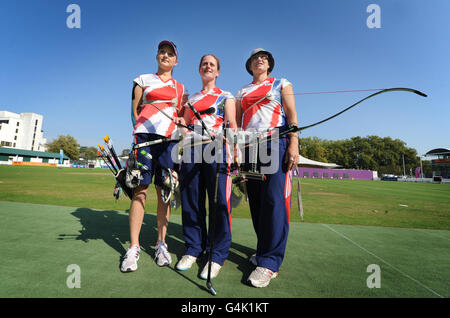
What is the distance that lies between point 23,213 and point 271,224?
4.97 metres

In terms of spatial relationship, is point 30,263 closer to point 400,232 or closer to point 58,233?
point 58,233

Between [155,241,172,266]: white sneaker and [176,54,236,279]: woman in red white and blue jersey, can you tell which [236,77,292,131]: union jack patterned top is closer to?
[176,54,236,279]: woman in red white and blue jersey

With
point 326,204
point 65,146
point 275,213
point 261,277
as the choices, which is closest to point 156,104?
point 275,213

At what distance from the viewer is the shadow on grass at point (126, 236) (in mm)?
2443

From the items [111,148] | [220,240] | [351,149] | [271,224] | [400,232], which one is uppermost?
[351,149]

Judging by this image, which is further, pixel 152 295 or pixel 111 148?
pixel 111 148

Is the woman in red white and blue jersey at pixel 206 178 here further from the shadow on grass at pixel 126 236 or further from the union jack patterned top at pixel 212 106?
the shadow on grass at pixel 126 236

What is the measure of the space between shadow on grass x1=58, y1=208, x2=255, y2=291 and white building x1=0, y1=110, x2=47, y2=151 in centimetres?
9964

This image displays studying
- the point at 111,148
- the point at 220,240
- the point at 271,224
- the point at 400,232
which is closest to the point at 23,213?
the point at 111,148

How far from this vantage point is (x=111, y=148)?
259 centimetres

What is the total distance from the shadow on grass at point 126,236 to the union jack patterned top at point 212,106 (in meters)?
1.54

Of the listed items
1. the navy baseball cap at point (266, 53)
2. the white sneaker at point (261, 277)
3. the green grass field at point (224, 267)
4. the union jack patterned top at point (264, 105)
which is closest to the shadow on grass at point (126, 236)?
the green grass field at point (224, 267)

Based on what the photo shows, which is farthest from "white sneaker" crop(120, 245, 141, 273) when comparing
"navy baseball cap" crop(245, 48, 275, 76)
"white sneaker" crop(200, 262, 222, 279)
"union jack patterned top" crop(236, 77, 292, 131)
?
"navy baseball cap" crop(245, 48, 275, 76)

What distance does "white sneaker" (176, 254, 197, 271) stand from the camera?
215cm
